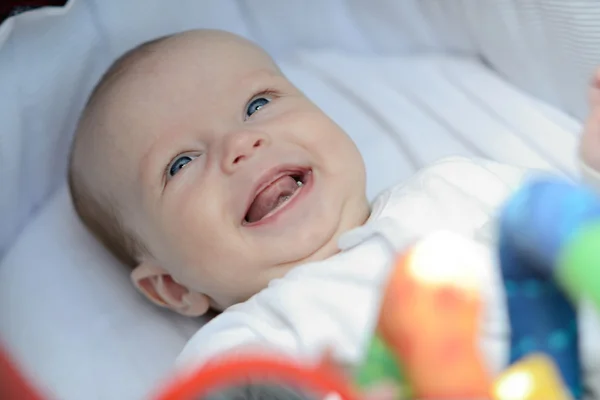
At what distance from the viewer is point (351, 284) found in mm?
758

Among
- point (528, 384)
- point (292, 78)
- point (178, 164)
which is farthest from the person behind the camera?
point (292, 78)

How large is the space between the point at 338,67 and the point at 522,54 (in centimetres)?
29

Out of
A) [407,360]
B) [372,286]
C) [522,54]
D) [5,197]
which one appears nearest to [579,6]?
[522,54]

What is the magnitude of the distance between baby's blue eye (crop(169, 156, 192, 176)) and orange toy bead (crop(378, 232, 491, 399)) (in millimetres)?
490

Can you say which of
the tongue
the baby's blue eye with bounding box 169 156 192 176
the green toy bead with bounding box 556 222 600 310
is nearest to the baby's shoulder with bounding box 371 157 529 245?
the tongue

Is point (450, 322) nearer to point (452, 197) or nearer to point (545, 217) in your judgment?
point (545, 217)

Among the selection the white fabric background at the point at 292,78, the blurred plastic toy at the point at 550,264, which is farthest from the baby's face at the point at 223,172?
the blurred plastic toy at the point at 550,264

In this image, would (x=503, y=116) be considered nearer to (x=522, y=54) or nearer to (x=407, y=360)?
(x=522, y=54)

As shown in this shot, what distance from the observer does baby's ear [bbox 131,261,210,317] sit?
0.90 meters

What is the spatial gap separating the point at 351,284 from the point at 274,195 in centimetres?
15

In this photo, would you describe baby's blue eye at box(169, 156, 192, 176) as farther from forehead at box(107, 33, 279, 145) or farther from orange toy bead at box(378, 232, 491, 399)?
orange toy bead at box(378, 232, 491, 399)

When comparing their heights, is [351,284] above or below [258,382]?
below

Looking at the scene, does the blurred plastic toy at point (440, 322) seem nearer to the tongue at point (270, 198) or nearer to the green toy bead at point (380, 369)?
the green toy bead at point (380, 369)

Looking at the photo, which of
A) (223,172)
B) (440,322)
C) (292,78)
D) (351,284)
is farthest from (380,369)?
(292,78)
